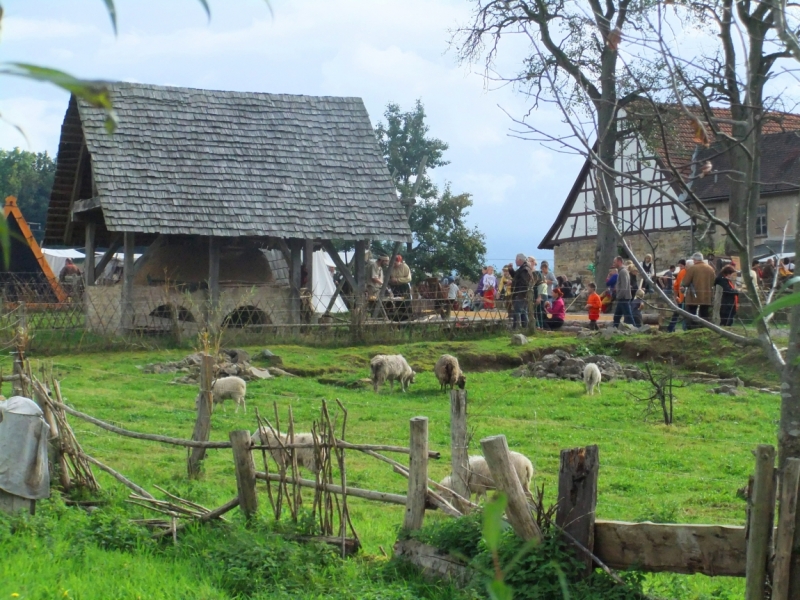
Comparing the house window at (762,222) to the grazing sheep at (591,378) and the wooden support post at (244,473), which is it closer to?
the grazing sheep at (591,378)

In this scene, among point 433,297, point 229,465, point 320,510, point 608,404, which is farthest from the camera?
point 433,297

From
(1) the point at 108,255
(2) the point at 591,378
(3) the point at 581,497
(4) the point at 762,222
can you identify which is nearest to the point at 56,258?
(1) the point at 108,255

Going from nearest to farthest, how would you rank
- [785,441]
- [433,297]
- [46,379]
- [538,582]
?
[785,441] → [538,582] → [46,379] → [433,297]

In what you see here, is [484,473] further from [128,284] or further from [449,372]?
[128,284]

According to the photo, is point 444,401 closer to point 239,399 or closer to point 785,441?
point 239,399

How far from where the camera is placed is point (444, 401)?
52.3ft

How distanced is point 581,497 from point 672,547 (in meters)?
0.57

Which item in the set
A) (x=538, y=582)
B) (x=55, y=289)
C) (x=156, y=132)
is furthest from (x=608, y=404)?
(x=55, y=289)

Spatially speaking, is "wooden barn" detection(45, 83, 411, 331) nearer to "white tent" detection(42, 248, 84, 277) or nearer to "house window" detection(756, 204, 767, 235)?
"white tent" detection(42, 248, 84, 277)

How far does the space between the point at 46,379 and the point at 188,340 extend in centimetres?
1141

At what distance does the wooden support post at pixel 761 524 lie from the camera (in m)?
4.77

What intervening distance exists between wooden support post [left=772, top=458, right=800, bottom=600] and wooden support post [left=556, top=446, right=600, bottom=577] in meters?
1.22

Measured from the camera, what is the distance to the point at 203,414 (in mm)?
9242

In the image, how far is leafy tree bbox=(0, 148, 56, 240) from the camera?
5772 centimetres
